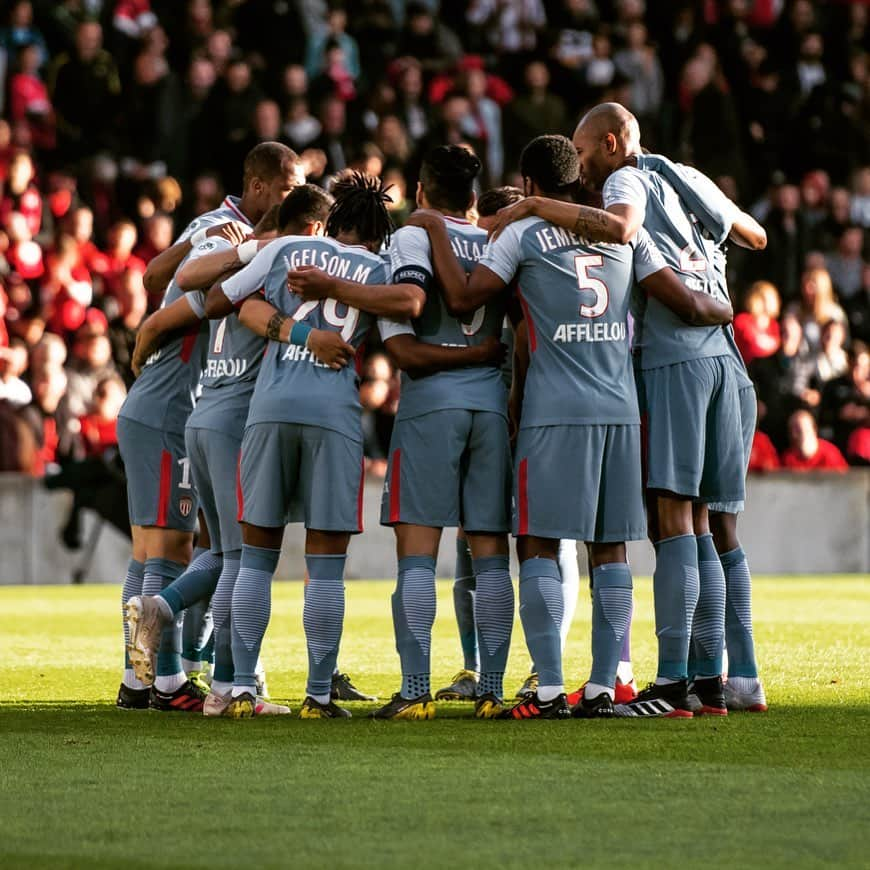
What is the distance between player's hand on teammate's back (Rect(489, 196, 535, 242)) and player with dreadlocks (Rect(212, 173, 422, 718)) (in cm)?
41

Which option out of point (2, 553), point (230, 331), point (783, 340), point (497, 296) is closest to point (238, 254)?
point (230, 331)

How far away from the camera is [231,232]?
8617 mm

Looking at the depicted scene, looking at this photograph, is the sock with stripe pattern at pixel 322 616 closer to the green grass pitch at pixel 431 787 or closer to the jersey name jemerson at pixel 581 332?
the green grass pitch at pixel 431 787

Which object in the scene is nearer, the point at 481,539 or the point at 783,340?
the point at 481,539

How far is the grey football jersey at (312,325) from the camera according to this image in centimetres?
784

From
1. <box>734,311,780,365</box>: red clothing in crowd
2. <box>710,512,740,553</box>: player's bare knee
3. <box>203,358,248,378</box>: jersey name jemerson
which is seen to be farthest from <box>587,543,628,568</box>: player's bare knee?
<box>734,311,780,365</box>: red clothing in crowd

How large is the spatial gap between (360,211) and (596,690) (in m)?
2.13

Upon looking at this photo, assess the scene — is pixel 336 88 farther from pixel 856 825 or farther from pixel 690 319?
pixel 856 825

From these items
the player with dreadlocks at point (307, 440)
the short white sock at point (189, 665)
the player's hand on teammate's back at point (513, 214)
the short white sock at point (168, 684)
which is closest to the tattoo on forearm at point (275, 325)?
the player with dreadlocks at point (307, 440)

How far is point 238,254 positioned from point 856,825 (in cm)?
388

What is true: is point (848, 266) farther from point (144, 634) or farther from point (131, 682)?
point (144, 634)

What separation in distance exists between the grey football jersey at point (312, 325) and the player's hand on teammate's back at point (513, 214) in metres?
0.48

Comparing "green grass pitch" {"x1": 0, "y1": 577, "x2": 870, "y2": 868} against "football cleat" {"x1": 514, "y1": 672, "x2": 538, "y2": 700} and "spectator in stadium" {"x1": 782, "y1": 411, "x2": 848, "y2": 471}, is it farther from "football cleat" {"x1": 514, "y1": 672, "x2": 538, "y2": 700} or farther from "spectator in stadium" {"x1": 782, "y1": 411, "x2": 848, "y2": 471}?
"spectator in stadium" {"x1": 782, "y1": 411, "x2": 848, "y2": 471}

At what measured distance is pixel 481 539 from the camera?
26.2 ft
